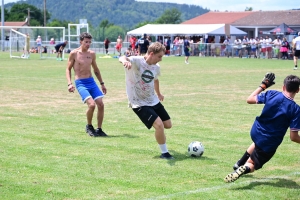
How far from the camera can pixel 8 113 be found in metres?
13.4

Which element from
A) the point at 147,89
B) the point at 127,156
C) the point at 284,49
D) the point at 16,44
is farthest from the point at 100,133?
the point at 16,44

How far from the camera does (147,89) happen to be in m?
8.85

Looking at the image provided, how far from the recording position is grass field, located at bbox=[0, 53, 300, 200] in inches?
271

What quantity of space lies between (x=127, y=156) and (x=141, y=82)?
1.12m

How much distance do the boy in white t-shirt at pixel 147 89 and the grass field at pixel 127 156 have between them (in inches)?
18.7

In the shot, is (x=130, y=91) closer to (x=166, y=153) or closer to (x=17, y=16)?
(x=166, y=153)

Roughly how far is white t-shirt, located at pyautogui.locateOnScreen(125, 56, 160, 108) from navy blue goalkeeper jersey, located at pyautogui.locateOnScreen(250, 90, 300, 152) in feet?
6.85

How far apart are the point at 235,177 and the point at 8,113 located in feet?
25.0

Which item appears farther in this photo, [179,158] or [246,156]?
[179,158]

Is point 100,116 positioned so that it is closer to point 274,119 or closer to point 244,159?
point 244,159

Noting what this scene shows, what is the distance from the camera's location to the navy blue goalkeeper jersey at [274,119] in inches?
275

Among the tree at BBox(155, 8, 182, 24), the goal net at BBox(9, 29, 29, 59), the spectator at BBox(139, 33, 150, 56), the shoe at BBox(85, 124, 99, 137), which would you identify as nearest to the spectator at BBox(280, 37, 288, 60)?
the spectator at BBox(139, 33, 150, 56)

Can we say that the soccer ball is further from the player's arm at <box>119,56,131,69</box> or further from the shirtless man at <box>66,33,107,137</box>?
the shirtless man at <box>66,33,107,137</box>

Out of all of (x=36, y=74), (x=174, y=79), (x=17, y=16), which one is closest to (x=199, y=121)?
(x=174, y=79)
